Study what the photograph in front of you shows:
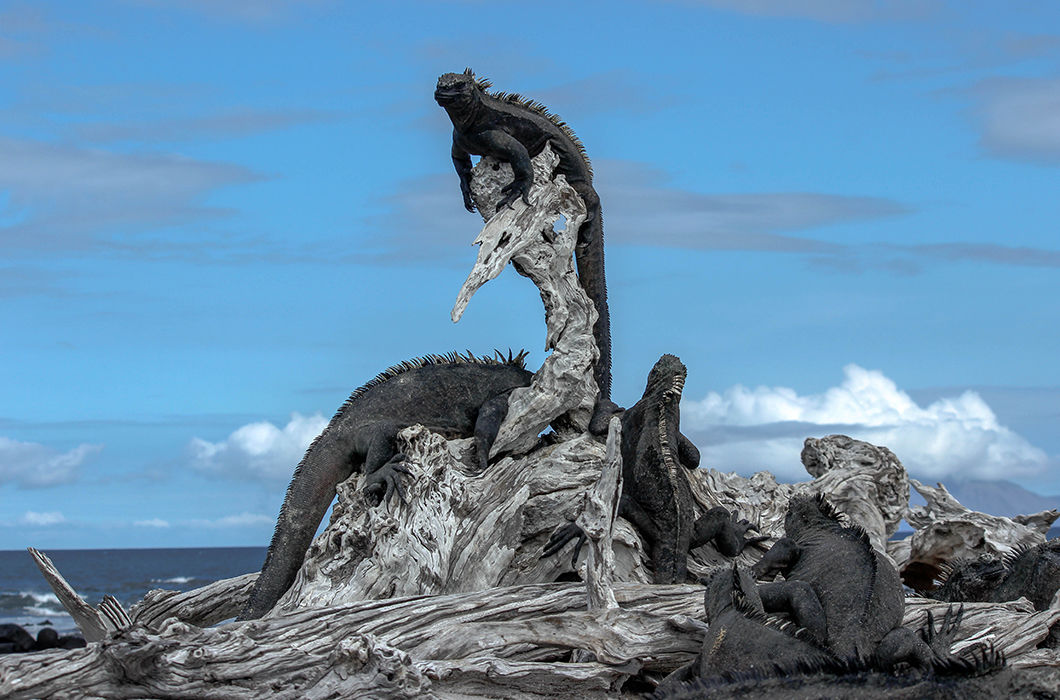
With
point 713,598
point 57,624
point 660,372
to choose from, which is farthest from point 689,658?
point 57,624

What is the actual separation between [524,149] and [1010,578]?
5136 mm

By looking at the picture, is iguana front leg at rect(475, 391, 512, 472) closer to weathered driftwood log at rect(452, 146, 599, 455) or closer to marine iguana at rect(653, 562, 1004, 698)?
weathered driftwood log at rect(452, 146, 599, 455)

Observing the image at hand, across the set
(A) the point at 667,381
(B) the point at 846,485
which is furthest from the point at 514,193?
(B) the point at 846,485

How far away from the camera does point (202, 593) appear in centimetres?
1156

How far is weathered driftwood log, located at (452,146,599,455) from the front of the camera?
9.87 m

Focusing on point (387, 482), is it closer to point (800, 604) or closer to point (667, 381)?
point (667, 381)

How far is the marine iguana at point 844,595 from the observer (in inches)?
266

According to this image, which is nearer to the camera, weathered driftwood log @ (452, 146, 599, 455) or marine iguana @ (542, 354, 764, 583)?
marine iguana @ (542, 354, 764, 583)

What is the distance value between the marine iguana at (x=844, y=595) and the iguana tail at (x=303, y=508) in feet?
12.6

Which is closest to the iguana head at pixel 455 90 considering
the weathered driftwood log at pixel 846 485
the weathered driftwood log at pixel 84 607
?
the weathered driftwood log at pixel 846 485

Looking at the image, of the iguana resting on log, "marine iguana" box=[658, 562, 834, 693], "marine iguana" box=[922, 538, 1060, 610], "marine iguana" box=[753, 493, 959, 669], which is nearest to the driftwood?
the iguana resting on log

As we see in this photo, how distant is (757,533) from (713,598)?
3.00 m

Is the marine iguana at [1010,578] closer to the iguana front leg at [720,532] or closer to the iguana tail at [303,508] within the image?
the iguana front leg at [720,532]

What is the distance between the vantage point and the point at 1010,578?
962cm
